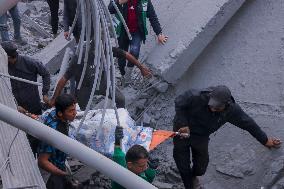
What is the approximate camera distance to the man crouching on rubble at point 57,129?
418 centimetres

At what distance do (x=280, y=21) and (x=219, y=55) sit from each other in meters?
0.92

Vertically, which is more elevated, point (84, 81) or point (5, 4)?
point (5, 4)

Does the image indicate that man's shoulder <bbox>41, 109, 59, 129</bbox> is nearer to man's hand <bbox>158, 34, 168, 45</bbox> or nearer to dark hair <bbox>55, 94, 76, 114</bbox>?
dark hair <bbox>55, 94, 76, 114</bbox>

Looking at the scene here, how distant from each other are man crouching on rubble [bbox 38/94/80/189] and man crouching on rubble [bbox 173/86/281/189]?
1323mm

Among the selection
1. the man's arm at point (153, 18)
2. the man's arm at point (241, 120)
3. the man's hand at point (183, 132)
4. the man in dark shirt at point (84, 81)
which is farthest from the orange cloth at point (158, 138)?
Answer: the man's arm at point (153, 18)

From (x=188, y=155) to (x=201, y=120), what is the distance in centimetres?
52

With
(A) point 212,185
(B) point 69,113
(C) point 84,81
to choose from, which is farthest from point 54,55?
(B) point 69,113

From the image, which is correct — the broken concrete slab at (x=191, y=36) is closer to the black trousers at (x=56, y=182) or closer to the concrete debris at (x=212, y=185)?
the concrete debris at (x=212, y=185)

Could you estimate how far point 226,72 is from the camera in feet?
22.8

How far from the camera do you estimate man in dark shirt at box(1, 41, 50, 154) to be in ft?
17.7

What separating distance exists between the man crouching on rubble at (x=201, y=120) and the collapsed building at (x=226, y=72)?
70 centimetres

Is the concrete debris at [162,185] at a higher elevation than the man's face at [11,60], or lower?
lower

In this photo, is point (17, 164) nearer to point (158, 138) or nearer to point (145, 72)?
point (158, 138)

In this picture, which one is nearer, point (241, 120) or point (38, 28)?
point (241, 120)
